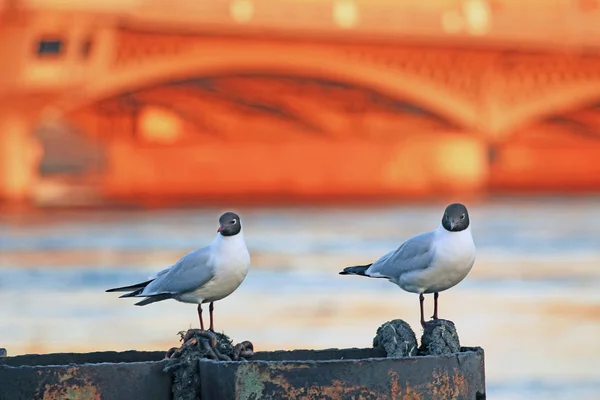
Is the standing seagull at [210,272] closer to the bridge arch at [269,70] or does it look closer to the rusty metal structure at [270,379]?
the rusty metal structure at [270,379]

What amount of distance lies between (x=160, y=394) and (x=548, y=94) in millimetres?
48894

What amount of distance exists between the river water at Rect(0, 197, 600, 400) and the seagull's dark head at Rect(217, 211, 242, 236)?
5849 millimetres

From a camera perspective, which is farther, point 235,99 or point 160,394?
point 235,99

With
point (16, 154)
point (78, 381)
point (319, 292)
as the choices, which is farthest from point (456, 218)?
point (16, 154)

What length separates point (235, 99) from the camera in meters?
55.9

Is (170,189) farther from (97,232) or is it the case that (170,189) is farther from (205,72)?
(97,232)

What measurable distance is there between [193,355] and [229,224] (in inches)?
26.8

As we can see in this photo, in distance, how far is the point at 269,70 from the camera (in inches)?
1941

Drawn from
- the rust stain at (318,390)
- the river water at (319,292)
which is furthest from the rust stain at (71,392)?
the river water at (319,292)

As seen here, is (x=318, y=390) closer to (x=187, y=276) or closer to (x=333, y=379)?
(x=333, y=379)

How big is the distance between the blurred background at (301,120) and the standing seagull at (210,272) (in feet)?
75.8

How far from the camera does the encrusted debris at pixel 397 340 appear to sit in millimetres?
5156

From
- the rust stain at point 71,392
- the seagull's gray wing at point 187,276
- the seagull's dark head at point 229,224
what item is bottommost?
the rust stain at point 71,392

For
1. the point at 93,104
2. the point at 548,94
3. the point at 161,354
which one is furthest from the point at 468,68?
the point at 161,354
